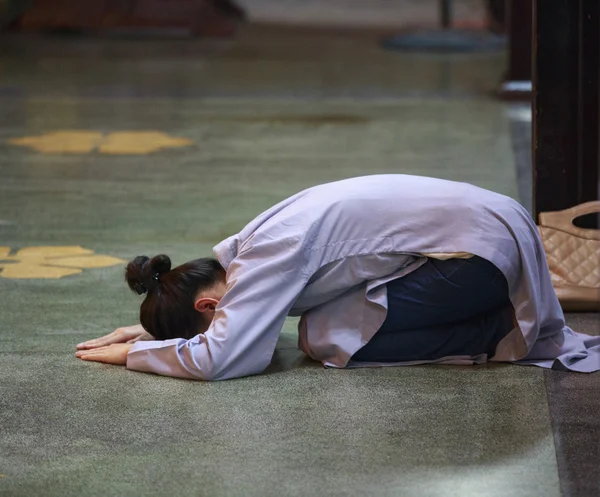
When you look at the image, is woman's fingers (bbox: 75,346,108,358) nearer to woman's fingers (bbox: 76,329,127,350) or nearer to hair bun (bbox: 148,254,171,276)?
woman's fingers (bbox: 76,329,127,350)

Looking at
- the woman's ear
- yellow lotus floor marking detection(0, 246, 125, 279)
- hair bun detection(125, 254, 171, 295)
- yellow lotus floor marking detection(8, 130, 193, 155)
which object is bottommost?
yellow lotus floor marking detection(8, 130, 193, 155)

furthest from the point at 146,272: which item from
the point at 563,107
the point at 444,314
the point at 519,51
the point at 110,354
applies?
the point at 519,51

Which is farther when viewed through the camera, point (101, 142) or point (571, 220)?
point (101, 142)

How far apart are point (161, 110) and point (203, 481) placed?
5880 millimetres

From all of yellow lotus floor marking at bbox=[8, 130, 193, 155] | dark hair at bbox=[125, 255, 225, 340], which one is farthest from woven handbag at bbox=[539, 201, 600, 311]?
yellow lotus floor marking at bbox=[8, 130, 193, 155]

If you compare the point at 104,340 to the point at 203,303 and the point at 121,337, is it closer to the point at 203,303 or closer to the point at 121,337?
the point at 121,337

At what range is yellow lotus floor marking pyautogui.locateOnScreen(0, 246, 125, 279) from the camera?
14.0ft

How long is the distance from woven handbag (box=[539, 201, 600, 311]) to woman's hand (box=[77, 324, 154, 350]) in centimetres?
134

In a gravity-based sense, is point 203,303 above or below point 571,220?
above

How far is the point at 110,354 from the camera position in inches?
130

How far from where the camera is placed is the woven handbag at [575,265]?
12.2 feet

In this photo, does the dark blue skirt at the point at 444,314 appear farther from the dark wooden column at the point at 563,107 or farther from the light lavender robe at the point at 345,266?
the dark wooden column at the point at 563,107

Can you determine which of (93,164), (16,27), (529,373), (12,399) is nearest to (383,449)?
(529,373)

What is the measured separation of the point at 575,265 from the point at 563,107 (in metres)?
0.86
